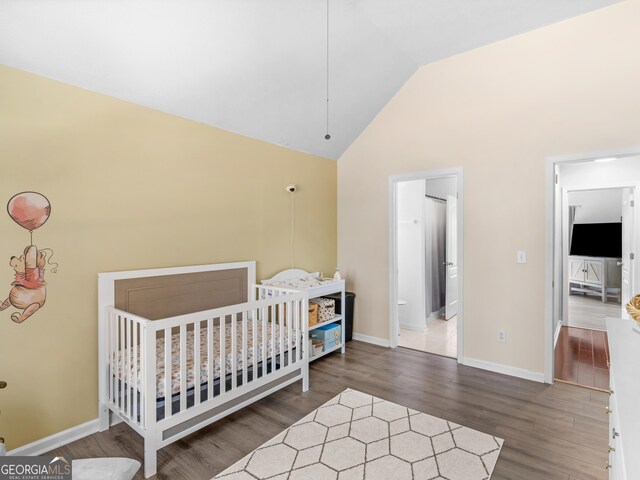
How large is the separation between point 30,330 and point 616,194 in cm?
822

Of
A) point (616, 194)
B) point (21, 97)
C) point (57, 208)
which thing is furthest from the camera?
point (616, 194)

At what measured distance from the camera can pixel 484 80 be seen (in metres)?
3.18

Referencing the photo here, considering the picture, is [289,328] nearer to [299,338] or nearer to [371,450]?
[299,338]

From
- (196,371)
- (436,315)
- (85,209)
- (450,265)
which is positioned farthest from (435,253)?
(85,209)

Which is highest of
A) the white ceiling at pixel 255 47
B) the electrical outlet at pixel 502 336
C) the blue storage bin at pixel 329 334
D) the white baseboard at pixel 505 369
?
the white ceiling at pixel 255 47

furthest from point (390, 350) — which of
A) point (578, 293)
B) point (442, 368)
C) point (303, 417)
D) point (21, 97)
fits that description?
point (578, 293)

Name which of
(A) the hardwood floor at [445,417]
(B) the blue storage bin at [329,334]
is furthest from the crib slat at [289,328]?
(B) the blue storage bin at [329,334]

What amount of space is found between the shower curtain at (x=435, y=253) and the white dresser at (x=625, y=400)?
302 cm

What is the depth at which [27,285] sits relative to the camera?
2.00m

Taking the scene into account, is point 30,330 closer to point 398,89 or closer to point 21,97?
point 21,97

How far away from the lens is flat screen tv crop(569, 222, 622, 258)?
20.1 feet

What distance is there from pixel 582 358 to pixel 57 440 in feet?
15.1

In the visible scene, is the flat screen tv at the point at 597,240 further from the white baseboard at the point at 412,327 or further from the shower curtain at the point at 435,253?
the white baseboard at the point at 412,327

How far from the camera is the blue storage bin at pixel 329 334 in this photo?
3545 mm
